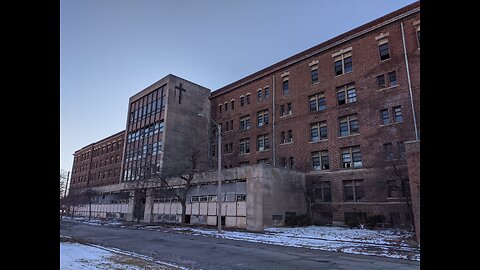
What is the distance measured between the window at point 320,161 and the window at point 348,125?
118 inches

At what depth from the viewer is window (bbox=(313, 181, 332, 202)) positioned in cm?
A: 3384

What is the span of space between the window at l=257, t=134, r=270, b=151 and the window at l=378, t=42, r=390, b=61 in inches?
667

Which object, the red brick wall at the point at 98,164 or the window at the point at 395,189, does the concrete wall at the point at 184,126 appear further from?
the window at the point at 395,189

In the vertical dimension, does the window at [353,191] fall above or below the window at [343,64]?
below

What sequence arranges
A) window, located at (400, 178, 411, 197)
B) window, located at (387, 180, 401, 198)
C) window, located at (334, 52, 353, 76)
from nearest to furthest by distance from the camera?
window, located at (400, 178, 411, 197) → window, located at (387, 180, 401, 198) → window, located at (334, 52, 353, 76)

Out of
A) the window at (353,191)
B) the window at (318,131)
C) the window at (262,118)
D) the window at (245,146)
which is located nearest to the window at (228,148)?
the window at (245,146)

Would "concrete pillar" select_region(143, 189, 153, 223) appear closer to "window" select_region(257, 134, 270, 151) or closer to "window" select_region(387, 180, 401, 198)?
"window" select_region(257, 134, 270, 151)

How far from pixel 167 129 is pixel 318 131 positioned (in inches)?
868

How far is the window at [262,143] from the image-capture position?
42.2 meters

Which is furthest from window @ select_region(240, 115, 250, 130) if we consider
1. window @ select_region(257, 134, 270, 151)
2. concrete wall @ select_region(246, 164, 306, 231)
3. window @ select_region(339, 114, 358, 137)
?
window @ select_region(339, 114, 358, 137)

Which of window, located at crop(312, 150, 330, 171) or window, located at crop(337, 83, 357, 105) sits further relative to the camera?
window, located at crop(312, 150, 330, 171)
